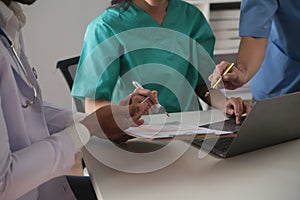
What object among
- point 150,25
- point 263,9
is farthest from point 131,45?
point 263,9

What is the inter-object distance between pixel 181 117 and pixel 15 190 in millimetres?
624

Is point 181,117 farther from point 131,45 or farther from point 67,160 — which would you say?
point 67,160

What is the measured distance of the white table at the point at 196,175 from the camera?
2.57 ft

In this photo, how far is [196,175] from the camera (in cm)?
86

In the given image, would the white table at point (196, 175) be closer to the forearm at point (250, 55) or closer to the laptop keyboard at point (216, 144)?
the laptop keyboard at point (216, 144)

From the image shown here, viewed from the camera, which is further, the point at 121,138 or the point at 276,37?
the point at 276,37

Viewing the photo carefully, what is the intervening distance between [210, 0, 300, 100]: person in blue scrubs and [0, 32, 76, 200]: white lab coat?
22.1 inches

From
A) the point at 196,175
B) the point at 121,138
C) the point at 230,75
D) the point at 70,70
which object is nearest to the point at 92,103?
the point at 70,70

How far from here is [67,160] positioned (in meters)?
0.82

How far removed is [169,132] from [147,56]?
1.39ft

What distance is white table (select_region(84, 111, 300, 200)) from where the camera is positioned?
783 millimetres

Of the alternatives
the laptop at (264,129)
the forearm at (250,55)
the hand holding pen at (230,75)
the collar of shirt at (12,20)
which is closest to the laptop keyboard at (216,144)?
the laptop at (264,129)

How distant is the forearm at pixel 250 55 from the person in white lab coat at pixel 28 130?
18.7 inches

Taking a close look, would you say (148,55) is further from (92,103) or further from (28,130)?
(28,130)
